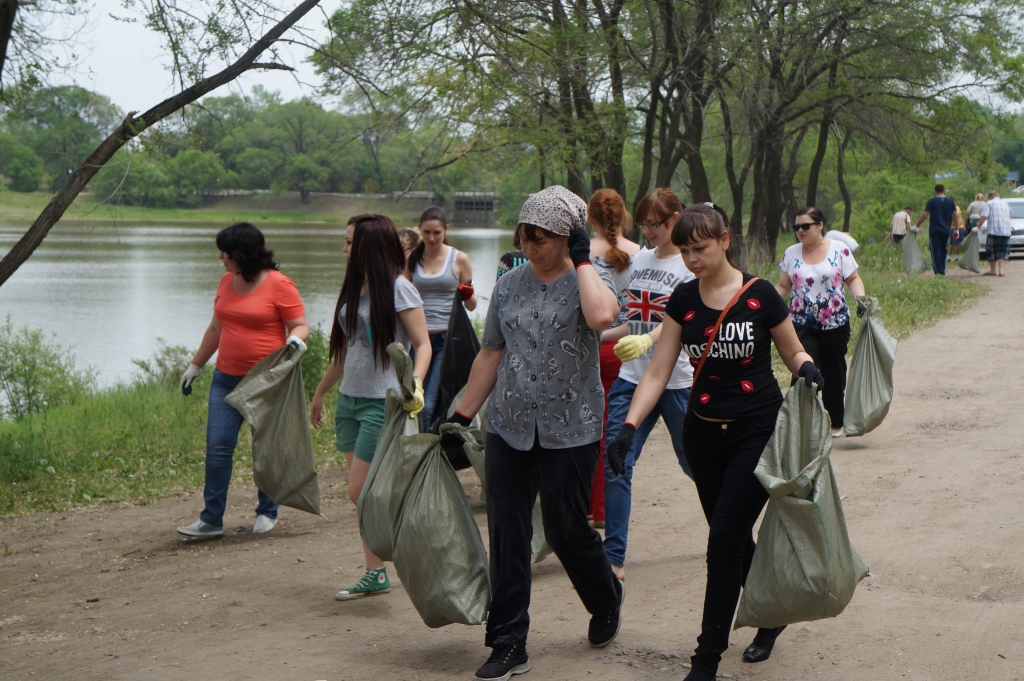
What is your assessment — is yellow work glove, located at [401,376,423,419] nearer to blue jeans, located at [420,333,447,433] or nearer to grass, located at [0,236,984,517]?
blue jeans, located at [420,333,447,433]

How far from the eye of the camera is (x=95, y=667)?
4.00 metres

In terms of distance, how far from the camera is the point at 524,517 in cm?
364

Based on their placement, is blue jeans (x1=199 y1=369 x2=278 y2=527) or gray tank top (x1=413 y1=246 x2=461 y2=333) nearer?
blue jeans (x1=199 y1=369 x2=278 y2=527)

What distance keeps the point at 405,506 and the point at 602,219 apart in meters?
1.92

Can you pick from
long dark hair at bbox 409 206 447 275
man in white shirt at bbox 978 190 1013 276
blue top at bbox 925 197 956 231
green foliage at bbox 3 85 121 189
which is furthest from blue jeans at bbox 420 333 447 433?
man in white shirt at bbox 978 190 1013 276

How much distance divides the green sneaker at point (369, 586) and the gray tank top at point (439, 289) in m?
1.90

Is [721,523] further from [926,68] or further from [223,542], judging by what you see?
[926,68]

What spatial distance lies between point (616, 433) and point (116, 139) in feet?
12.1

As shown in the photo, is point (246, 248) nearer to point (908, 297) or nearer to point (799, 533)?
point (799, 533)

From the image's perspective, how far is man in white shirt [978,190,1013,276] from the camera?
779 inches

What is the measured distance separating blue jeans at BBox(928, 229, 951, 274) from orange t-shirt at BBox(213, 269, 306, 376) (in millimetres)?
16423

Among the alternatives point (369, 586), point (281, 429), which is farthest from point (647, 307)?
point (281, 429)

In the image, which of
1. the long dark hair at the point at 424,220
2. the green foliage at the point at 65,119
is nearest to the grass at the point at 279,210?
the green foliage at the point at 65,119

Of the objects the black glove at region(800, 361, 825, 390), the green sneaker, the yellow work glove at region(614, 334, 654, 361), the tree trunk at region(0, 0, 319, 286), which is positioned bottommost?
the green sneaker
